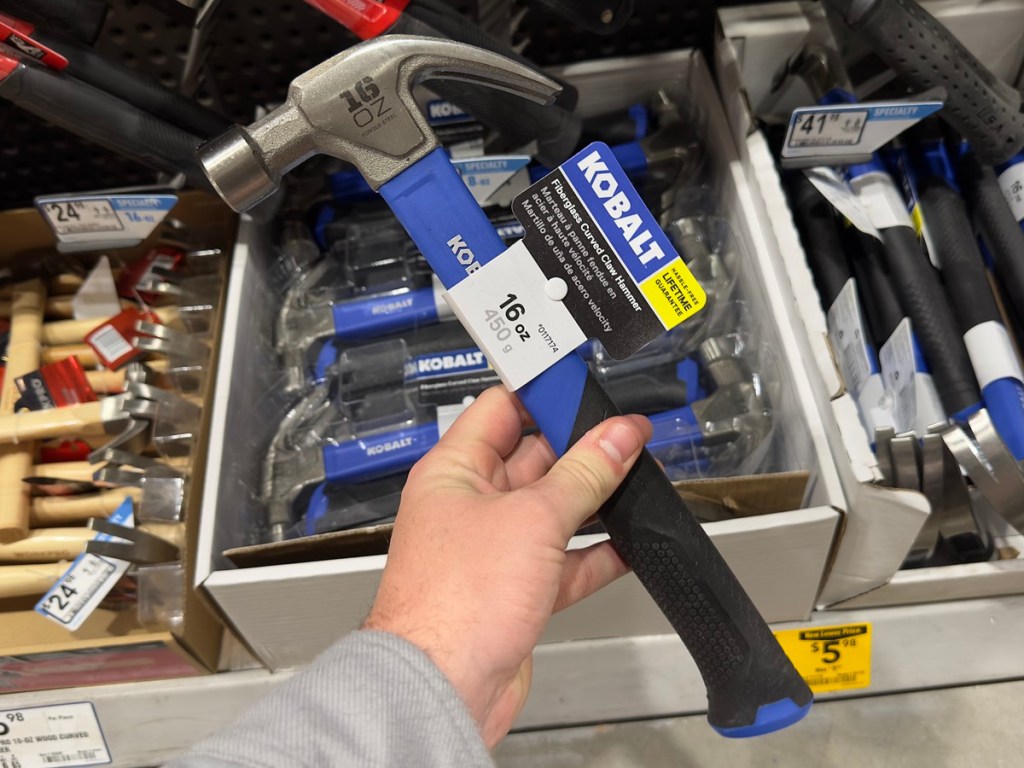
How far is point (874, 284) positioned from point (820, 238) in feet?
0.25

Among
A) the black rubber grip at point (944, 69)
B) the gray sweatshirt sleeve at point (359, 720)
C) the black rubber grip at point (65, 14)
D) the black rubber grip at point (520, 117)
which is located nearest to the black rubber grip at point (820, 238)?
the black rubber grip at point (944, 69)

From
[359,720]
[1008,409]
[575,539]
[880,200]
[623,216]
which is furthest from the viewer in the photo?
[880,200]

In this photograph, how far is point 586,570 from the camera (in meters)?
0.65

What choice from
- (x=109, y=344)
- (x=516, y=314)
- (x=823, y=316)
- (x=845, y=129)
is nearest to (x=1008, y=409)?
(x=823, y=316)

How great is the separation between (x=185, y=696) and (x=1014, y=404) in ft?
2.88

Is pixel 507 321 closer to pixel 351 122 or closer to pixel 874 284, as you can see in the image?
pixel 351 122

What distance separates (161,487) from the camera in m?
0.78

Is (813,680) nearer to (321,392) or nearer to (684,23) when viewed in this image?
(321,392)

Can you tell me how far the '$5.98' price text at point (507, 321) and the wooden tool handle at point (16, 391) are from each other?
597 mm

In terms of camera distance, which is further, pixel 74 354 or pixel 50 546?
pixel 74 354

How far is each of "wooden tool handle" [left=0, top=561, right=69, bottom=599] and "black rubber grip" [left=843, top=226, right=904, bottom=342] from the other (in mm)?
887

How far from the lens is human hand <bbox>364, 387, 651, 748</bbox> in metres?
0.51

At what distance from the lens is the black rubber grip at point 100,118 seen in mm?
736

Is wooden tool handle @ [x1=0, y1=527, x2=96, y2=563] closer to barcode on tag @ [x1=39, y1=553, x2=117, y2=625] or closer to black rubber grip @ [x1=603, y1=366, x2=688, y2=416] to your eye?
barcode on tag @ [x1=39, y1=553, x2=117, y2=625]
